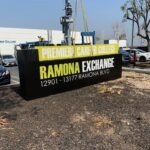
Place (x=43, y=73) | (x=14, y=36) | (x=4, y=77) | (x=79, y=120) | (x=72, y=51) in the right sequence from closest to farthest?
(x=79, y=120) < (x=43, y=73) < (x=72, y=51) < (x=4, y=77) < (x=14, y=36)

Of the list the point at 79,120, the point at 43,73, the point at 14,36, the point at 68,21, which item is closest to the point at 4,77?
the point at 68,21

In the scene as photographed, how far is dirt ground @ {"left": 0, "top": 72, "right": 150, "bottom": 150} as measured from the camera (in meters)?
5.50

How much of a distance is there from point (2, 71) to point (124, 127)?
24.9ft

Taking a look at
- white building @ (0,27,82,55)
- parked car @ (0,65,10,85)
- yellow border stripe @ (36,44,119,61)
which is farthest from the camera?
white building @ (0,27,82,55)

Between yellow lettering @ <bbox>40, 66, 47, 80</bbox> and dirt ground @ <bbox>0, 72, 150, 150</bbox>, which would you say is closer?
dirt ground @ <bbox>0, 72, 150, 150</bbox>

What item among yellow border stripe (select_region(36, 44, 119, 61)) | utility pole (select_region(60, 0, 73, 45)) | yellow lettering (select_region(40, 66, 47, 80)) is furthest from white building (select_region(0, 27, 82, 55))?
yellow lettering (select_region(40, 66, 47, 80))

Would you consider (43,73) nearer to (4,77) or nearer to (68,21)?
(68,21)

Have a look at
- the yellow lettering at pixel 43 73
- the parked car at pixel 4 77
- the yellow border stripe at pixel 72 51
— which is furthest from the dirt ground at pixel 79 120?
the parked car at pixel 4 77

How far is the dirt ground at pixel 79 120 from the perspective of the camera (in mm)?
5504

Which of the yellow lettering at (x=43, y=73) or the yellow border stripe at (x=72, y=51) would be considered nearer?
the yellow lettering at (x=43, y=73)

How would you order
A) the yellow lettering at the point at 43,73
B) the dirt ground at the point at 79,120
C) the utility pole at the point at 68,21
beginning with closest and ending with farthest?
the dirt ground at the point at 79,120 < the yellow lettering at the point at 43,73 < the utility pole at the point at 68,21

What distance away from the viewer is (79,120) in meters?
6.77

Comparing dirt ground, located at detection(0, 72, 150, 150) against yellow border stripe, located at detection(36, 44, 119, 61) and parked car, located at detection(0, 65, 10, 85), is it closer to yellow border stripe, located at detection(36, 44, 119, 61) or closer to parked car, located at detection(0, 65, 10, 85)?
yellow border stripe, located at detection(36, 44, 119, 61)

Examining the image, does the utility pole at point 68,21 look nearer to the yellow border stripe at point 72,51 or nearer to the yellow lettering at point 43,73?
the yellow border stripe at point 72,51
